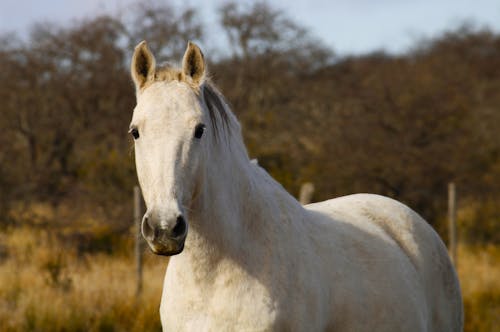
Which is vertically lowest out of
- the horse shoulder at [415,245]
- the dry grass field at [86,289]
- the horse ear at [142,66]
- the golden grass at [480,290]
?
the golden grass at [480,290]

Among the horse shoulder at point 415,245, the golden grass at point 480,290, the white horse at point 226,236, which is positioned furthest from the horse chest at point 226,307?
the golden grass at point 480,290

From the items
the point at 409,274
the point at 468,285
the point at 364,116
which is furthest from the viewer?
the point at 364,116

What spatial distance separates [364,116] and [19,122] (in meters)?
6.48

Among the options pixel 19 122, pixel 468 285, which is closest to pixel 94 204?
pixel 19 122

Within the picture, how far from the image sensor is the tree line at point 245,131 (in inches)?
506

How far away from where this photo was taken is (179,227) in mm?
2701

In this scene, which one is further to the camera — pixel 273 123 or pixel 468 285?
pixel 273 123

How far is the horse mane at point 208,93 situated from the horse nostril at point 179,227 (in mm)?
594

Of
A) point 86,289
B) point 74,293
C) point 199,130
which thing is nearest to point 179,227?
point 199,130

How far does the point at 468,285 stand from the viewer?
912 centimetres

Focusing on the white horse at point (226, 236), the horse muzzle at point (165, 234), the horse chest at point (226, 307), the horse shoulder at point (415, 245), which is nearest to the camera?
the horse muzzle at point (165, 234)

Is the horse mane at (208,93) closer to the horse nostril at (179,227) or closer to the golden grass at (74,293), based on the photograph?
the horse nostril at (179,227)

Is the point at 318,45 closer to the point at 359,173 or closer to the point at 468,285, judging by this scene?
the point at 359,173

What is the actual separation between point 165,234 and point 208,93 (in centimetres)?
77
